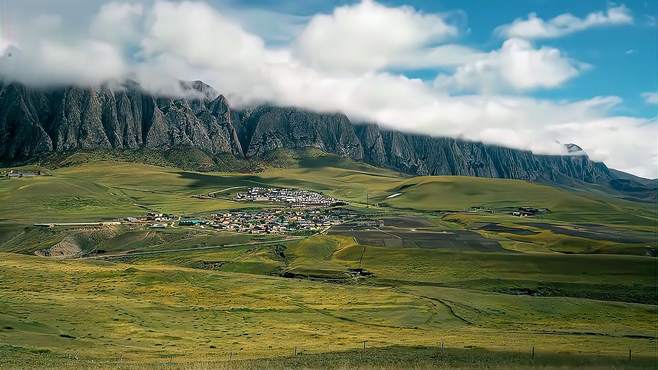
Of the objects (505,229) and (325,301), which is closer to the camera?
(325,301)

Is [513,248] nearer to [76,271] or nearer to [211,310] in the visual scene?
[211,310]

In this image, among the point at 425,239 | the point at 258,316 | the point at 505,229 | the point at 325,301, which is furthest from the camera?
the point at 505,229

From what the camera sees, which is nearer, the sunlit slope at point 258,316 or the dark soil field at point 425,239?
the sunlit slope at point 258,316

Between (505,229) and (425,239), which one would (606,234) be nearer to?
(505,229)

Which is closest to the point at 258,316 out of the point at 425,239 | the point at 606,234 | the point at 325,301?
the point at 325,301

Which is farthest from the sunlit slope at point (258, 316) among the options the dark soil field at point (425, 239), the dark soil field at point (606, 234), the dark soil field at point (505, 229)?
the dark soil field at point (505, 229)

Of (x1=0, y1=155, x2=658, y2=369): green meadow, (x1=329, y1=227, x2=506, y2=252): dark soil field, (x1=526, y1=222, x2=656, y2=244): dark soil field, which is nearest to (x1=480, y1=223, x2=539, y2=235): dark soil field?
(x1=526, y1=222, x2=656, y2=244): dark soil field

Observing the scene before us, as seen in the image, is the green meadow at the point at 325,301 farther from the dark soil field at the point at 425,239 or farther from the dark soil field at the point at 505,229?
the dark soil field at the point at 505,229

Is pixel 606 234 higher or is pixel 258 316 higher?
pixel 606 234
